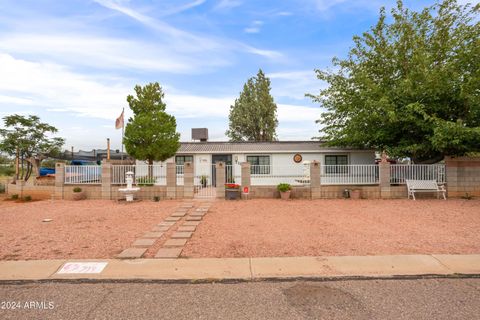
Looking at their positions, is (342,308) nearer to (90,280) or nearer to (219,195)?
(90,280)

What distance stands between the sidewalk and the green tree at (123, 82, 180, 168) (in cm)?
1103

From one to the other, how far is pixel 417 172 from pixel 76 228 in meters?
13.8

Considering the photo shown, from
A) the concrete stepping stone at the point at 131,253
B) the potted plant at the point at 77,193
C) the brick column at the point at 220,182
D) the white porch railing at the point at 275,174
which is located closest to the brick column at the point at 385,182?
the white porch railing at the point at 275,174

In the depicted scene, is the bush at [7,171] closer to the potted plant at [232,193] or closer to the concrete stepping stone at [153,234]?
the potted plant at [232,193]

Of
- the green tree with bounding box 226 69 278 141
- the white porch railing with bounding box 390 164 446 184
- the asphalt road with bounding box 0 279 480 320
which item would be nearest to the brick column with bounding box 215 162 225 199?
the white porch railing with bounding box 390 164 446 184

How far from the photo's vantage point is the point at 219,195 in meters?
12.1

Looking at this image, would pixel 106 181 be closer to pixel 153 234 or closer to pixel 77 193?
pixel 77 193

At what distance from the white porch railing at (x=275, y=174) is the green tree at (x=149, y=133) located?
17.8 feet

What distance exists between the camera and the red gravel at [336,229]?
509cm

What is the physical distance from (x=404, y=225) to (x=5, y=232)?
1023 cm

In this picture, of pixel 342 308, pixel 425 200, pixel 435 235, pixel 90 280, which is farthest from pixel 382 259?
pixel 425 200

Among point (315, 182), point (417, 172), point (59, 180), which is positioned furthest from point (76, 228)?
point (417, 172)

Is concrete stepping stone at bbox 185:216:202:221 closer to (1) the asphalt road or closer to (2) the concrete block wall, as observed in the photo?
(1) the asphalt road

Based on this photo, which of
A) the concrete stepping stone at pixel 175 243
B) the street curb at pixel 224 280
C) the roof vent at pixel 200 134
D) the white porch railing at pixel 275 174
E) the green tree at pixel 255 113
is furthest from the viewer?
the green tree at pixel 255 113
